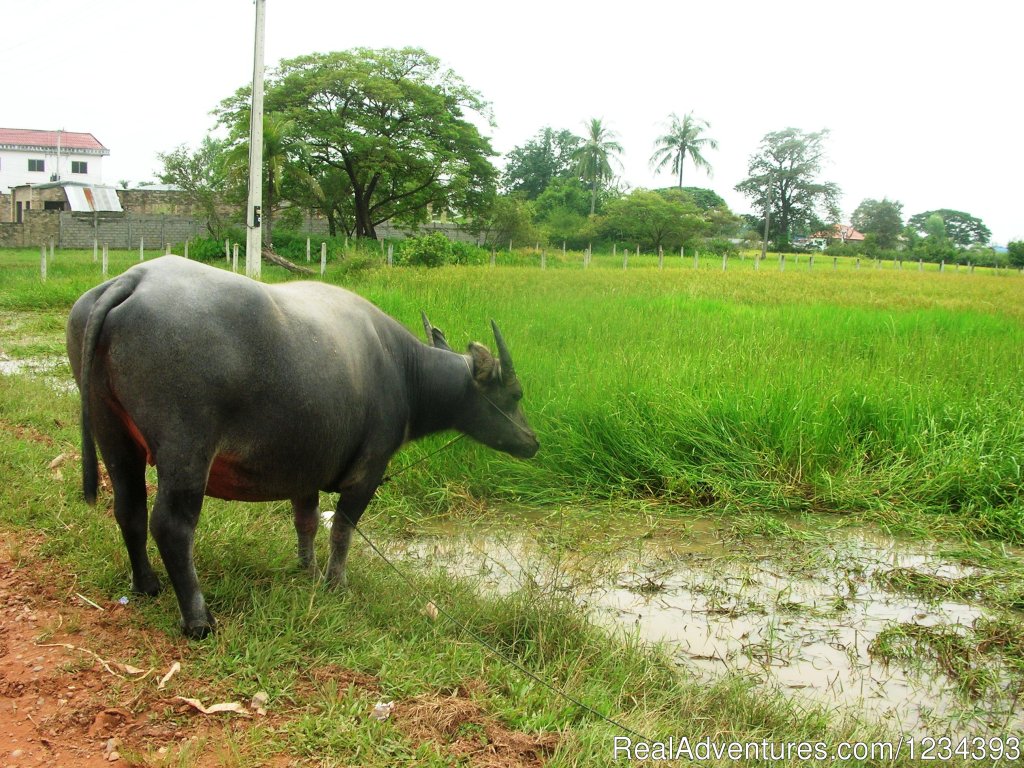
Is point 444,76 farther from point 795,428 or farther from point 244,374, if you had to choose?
point 244,374

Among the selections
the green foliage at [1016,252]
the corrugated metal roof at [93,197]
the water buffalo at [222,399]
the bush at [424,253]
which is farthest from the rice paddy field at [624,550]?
the corrugated metal roof at [93,197]

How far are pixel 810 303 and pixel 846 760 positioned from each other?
843 centimetres

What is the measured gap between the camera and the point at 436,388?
3.49 metres

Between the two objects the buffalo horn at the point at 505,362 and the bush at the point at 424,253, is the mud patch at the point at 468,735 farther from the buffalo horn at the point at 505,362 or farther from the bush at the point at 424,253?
Answer: the bush at the point at 424,253

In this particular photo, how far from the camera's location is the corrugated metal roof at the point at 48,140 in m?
44.7

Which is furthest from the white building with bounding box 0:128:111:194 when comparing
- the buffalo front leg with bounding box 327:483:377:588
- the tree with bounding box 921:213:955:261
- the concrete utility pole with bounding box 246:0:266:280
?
the buffalo front leg with bounding box 327:483:377:588

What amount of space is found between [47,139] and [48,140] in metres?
0.20

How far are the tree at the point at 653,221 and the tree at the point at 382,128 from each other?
4718 millimetres

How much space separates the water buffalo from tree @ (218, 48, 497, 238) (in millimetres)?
21518

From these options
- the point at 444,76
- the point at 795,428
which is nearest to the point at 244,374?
the point at 795,428

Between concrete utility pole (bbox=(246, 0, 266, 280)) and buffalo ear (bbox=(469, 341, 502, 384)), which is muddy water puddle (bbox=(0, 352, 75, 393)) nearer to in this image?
concrete utility pole (bbox=(246, 0, 266, 280))

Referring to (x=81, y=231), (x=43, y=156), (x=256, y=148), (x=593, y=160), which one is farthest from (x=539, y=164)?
(x=43, y=156)

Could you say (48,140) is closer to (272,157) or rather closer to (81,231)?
(81,231)

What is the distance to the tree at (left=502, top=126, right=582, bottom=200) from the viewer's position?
33188mm
